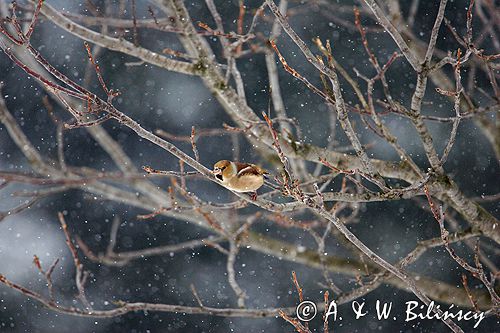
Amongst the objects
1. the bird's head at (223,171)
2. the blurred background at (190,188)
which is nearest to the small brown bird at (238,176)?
the bird's head at (223,171)

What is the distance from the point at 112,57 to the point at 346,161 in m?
5.90

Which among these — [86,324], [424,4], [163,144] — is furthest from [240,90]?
[86,324]

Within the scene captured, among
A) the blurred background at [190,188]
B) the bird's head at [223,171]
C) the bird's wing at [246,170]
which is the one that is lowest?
the bird's head at [223,171]

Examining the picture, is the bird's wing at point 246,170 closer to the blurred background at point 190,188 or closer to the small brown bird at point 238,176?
the small brown bird at point 238,176

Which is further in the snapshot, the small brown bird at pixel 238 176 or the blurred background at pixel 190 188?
the blurred background at pixel 190 188

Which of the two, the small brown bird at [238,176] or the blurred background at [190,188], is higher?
the blurred background at [190,188]

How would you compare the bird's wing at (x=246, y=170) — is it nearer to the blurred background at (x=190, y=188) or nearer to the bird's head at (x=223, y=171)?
the bird's head at (x=223, y=171)

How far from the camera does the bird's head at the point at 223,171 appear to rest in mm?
1968

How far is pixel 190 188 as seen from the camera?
7.78 meters

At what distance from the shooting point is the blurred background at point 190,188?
7.22 meters

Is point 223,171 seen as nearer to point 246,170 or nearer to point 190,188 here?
point 246,170

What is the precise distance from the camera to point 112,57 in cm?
791

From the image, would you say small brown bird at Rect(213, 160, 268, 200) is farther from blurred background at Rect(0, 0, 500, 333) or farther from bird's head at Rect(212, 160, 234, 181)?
blurred background at Rect(0, 0, 500, 333)

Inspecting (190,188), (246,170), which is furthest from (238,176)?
(190,188)
